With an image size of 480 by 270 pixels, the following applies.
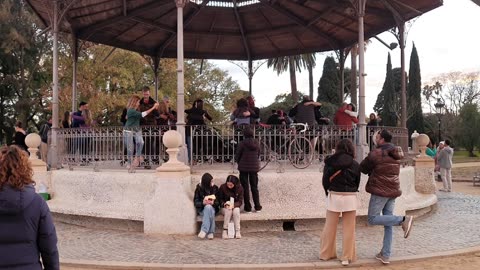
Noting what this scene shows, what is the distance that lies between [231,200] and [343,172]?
9.05 feet

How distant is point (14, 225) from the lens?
3.09 metres

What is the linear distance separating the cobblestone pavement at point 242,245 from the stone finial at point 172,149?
1.39m

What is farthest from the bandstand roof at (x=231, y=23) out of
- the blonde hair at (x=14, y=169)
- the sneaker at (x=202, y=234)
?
the blonde hair at (x=14, y=169)

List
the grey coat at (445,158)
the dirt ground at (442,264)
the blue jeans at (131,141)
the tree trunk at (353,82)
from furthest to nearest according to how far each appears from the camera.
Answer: the tree trunk at (353,82) < the grey coat at (445,158) < the blue jeans at (131,141) < the dirt ground at (442,264)

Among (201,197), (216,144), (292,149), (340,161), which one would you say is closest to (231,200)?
(201,197)

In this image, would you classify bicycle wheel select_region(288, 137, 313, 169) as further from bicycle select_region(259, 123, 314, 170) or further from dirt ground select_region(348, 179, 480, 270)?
dirt ground select_region(348, 179, 480, 270)

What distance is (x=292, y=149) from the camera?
1027 centimetres

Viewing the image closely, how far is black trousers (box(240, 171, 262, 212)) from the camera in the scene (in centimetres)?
907

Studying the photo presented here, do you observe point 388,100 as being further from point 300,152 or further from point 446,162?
point 300,152

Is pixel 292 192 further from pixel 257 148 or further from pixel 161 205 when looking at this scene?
pixel 161 205

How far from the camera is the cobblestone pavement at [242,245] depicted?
282 inches

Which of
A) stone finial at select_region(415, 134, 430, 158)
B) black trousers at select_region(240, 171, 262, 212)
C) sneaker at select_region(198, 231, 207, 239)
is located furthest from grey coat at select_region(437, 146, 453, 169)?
sneaker at select_region(198, 231, 207, 239)

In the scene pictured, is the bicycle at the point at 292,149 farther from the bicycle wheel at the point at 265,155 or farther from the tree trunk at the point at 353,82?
the tree trunk at the point at 353,82

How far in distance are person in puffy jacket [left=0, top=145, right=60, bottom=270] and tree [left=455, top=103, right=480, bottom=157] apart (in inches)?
2169
